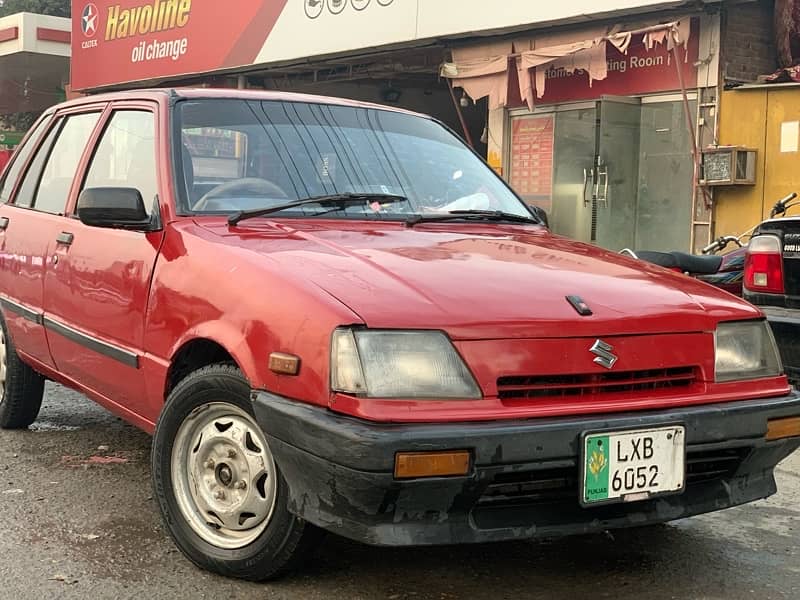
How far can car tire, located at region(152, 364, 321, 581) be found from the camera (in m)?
2.81

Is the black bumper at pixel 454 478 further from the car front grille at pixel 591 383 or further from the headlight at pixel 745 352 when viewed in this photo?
the headlight at pixel 745 352

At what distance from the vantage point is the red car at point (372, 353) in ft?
8.31

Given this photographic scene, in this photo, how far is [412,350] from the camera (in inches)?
101

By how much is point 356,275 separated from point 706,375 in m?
1.09

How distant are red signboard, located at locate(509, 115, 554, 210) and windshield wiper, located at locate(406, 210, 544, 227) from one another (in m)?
8.33

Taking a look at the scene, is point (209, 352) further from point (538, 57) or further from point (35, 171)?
point (538, 57)

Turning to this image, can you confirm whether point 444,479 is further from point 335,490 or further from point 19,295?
point 19,295

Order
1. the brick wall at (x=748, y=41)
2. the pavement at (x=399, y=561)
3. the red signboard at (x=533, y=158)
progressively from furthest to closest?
the red signboard at (x=533, y=158)
the brick wall at (x=748, y=41)
the pavement at (x=399, y=561)

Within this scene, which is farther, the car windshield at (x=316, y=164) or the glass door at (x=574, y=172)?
the glass door at (x=574, y=172)

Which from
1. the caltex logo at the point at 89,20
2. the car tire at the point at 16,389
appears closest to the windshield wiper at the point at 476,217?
the car tire at the point at 16,389

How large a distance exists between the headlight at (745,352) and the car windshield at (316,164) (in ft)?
4.17

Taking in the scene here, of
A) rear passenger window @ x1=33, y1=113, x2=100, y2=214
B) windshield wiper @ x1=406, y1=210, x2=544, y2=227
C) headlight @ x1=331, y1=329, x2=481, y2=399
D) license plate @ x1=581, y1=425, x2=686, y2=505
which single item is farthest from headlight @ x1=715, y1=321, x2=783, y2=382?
rear passenger window @ x1=33, y1=113, x2=100, y2=214

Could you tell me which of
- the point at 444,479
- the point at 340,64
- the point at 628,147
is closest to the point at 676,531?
the point at 444,479

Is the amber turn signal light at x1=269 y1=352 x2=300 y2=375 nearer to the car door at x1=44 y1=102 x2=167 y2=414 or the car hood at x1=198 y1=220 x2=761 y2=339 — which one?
the car hood at x1=198 y1=220 x2=761 y2=339
